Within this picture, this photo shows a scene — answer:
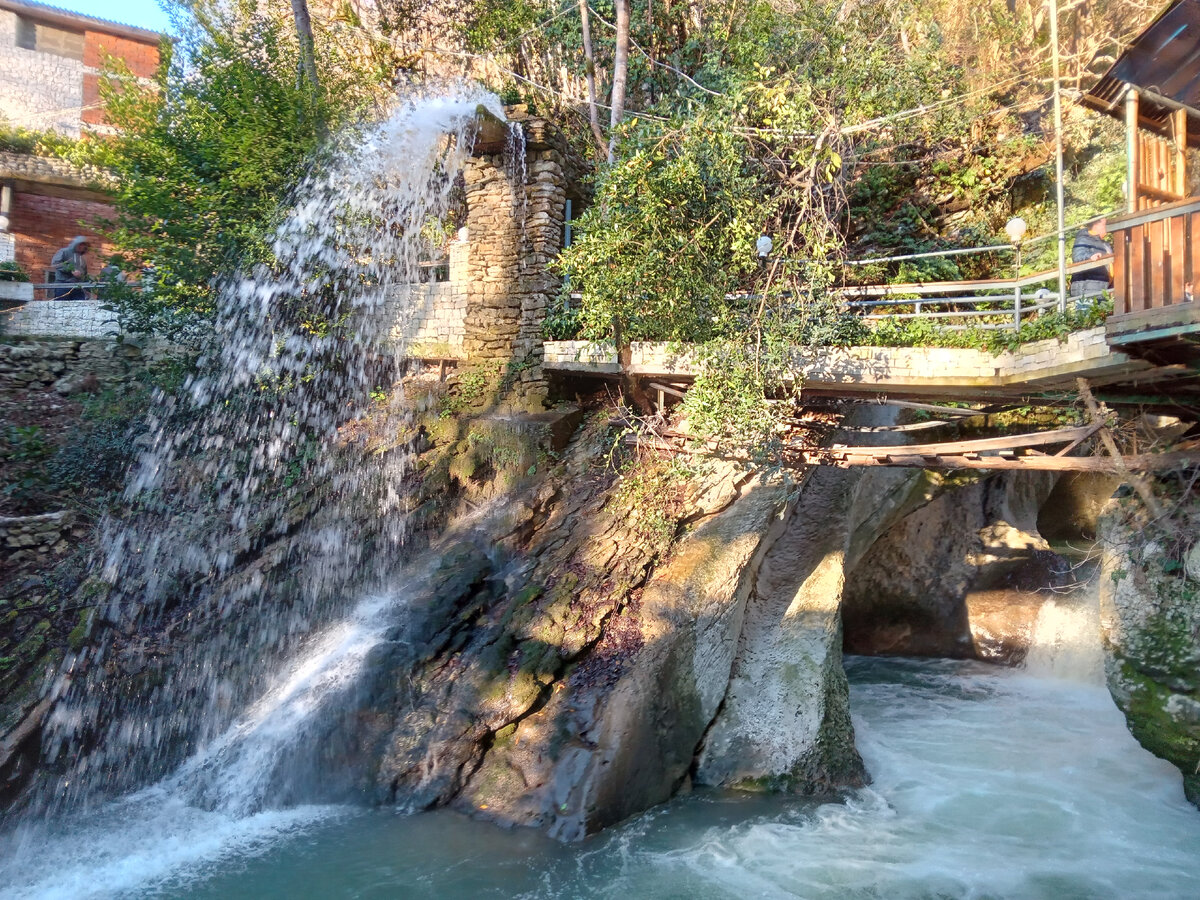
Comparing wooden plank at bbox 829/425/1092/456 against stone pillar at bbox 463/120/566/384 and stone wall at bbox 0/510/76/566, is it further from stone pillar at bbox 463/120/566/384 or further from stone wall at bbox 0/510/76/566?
stone wall at bbox 0/510/76/566

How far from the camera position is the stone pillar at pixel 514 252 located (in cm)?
1166

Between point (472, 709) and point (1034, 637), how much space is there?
873cm

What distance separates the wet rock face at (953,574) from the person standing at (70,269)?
15246 millimetres

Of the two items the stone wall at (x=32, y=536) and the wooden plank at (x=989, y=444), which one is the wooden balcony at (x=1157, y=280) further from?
the stone wall at (x=32, y=536)

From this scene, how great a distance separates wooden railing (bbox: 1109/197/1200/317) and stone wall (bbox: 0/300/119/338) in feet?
47.7

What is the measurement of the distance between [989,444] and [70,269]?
52.9 ft

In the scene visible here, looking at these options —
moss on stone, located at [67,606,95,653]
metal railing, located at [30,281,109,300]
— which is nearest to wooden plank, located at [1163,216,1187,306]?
moss on stone, located at [67,606,95,653]

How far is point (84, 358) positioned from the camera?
13703mm

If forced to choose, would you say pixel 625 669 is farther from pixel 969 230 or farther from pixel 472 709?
pixel 969 230

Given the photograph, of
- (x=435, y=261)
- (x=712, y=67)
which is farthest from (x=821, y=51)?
(x=435, y=261)

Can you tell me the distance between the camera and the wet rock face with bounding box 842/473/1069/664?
12664 millimetres

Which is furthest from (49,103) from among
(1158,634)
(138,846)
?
(1158,634)

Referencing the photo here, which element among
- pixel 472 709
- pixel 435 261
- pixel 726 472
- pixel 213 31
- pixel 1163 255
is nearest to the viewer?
pixel 1163 255

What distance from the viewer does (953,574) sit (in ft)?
42.0
